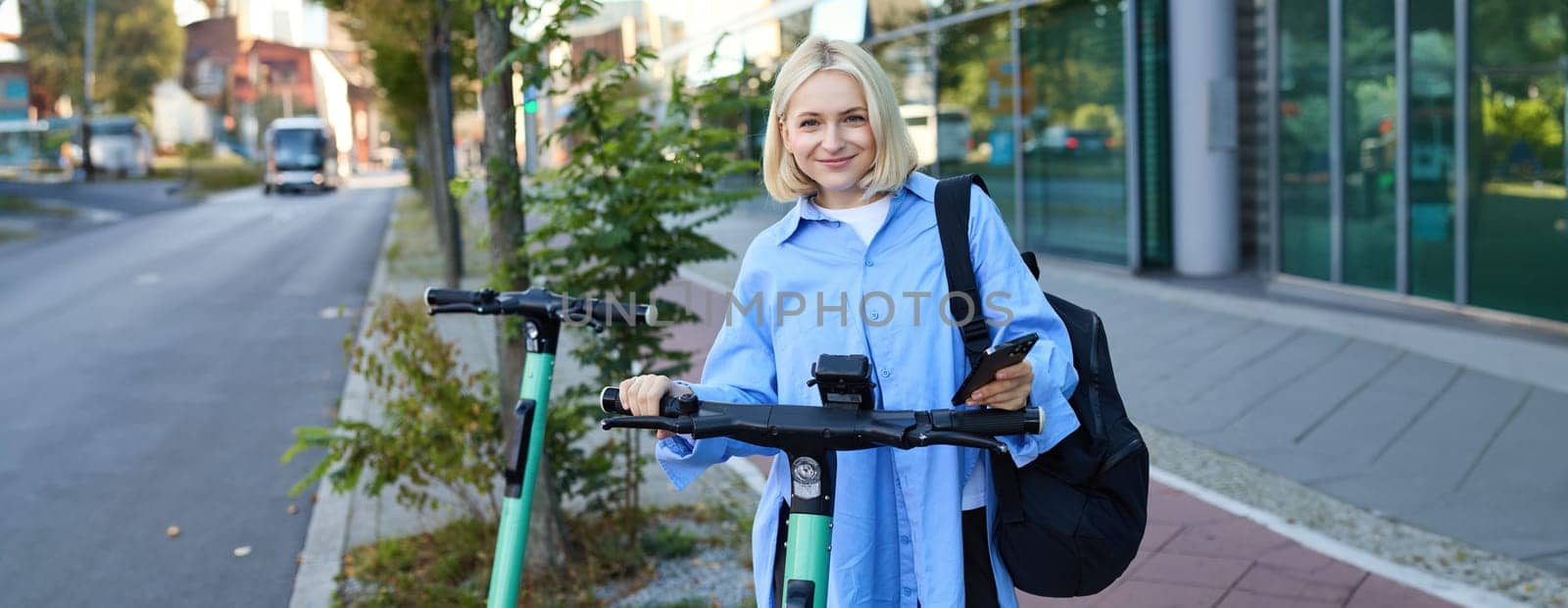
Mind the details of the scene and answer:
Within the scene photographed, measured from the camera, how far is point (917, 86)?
1658 centimetres

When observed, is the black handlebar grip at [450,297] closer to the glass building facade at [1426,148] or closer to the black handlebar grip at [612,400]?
the black handlebar grip at [612,400]

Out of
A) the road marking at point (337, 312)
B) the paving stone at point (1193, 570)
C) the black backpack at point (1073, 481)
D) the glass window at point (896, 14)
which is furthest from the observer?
the glass window at point (896, 14)

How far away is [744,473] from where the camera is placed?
652 cm

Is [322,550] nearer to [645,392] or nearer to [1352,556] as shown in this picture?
[1352,556]

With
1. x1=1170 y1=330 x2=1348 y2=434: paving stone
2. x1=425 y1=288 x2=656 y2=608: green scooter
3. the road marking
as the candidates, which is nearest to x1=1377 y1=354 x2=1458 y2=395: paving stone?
x1=1170 y1=330 x2=1348 y2=434: paving stone

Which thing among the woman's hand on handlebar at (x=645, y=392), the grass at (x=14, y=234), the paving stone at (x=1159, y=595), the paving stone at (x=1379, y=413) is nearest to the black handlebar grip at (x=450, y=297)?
the woman's hand on handlebar at (x=645, y=392)

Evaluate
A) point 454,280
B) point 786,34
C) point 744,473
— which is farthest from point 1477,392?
point 786,34

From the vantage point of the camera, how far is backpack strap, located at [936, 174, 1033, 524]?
224cm

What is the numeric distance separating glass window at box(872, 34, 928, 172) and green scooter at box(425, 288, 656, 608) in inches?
525

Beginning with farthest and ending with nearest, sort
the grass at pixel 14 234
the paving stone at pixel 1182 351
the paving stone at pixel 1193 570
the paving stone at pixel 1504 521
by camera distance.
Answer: the grass at pixel 14 234 < the paving stone at pixel 1182 351 < the paving stone at pixel 1504 521 < the paving stone at pixel 1193 570

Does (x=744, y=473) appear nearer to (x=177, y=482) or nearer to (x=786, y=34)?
(x=177, y=482)

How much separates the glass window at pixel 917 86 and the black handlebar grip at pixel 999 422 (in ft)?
47.1

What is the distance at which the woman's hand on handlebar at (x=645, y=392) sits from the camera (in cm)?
207

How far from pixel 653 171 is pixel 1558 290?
21.4ft
